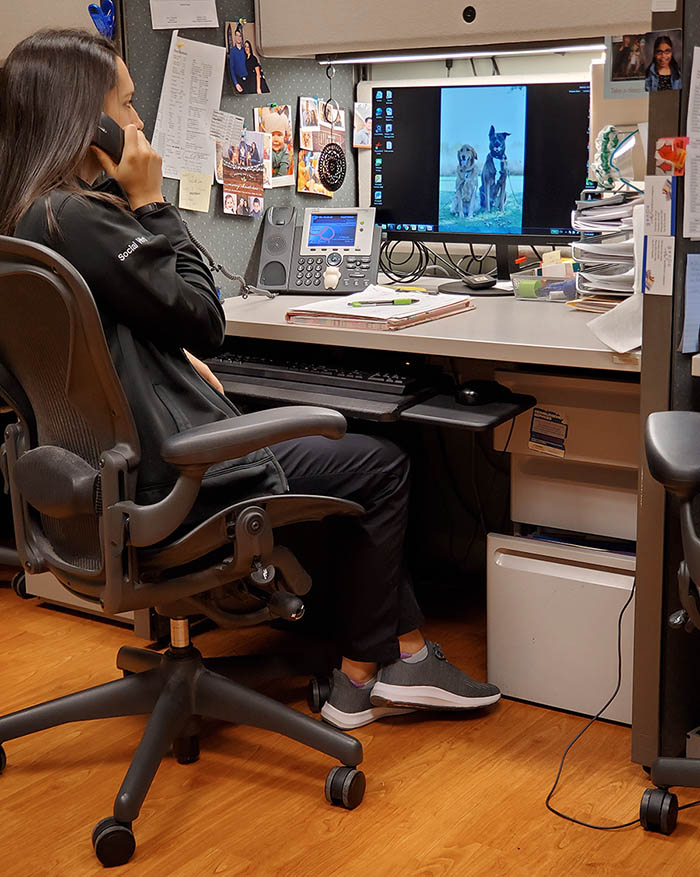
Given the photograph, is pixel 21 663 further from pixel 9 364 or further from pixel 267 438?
pixel 267 438

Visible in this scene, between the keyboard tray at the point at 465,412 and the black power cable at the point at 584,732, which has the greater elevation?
the keyboard tray at the point at 465,412

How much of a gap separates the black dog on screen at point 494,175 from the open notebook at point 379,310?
27 centimetres

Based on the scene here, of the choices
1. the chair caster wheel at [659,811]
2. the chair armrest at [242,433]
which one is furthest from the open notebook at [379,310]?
the chair caster wheel at [659,811]

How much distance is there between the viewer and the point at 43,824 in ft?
5.53

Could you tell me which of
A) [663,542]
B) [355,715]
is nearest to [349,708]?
[355,715]

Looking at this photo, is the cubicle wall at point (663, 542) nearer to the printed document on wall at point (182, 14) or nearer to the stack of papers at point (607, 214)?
the stack of papers at point (607, 214)

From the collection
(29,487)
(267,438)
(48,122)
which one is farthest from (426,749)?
(48,122)

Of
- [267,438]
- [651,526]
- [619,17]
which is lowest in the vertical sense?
[651,526]

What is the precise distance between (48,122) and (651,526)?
3.60 feet

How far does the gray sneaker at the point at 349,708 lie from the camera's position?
1.98 meters

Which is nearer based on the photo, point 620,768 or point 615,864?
point 615,864

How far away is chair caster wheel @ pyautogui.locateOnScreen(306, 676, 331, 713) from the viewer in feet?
6.69

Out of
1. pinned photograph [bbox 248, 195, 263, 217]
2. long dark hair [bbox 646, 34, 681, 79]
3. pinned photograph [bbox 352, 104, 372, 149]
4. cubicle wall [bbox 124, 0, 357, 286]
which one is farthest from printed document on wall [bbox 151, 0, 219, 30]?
long dark hair [bbox 646, 34, 681, 79]

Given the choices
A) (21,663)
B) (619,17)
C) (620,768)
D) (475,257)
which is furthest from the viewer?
(475,257)
